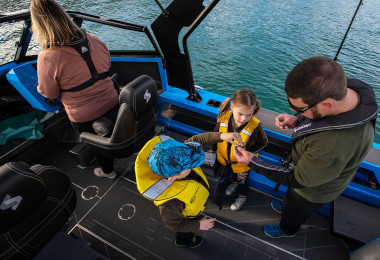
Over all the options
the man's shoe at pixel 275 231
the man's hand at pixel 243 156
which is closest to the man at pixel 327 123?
the man's hand at pixel 243 156

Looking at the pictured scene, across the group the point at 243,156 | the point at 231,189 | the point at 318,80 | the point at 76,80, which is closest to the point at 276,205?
the point at 231,189

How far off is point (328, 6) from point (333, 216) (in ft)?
46.0

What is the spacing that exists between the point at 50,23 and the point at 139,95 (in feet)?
2.82

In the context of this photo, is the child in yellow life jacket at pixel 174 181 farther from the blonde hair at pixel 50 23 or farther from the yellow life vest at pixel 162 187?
the blonde hair at pixel 50 23

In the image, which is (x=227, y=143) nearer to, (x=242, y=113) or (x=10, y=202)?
(x=242, y=113)

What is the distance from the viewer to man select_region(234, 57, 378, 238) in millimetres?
1053

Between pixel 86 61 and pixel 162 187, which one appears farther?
pixel 86 61

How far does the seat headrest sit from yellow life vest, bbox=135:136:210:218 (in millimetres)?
510

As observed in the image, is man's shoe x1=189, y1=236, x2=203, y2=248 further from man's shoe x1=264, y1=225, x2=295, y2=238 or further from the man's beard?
the man's beard

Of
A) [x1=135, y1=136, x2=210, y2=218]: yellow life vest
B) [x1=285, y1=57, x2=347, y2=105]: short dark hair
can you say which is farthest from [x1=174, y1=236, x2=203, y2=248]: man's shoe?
[x1=285, y1=57, x2=347, y2=105]: short dark hair

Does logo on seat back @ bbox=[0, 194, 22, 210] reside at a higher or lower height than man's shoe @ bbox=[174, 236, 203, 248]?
higher

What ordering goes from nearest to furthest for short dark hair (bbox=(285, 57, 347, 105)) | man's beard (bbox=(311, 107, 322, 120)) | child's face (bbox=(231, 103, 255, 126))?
1. short dark hair (bbox=(285, 57, 347, 105))
2. man's beard (bbox=(311, 107, 322, 120))
3. child's face (bbox=(231, 103, 255, 126))

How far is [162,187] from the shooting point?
1.39m

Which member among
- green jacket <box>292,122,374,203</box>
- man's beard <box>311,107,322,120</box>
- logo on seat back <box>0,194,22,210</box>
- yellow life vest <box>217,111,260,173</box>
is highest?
man's beard <box>311,107,322,120</box>
